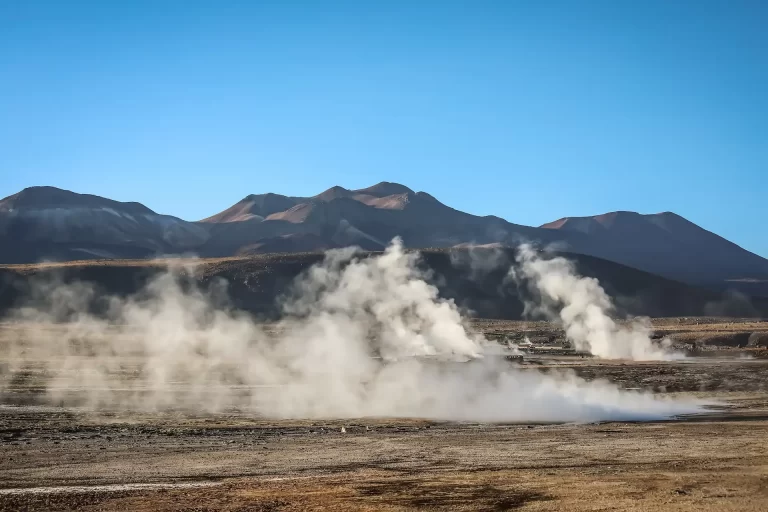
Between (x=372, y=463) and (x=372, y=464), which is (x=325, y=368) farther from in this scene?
(x=372, y=464)

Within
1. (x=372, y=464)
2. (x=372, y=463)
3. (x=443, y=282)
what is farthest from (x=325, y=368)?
(x=443, y=282)

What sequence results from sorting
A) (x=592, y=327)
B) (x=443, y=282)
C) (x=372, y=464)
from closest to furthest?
(x=372, y=464) < (x=592, y=327) < (x=443, y=282)

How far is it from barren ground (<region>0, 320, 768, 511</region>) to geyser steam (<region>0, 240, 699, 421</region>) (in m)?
4.42

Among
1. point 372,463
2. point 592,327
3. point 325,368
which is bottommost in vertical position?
point 372,463

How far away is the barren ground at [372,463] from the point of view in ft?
67.2

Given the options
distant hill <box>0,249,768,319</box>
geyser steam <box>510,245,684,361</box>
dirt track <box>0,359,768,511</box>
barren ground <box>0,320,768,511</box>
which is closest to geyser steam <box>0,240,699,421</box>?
barren ground <box>0,320,768,511</box>

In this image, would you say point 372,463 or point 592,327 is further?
point 592,327

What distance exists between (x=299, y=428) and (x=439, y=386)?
1494 centimetres

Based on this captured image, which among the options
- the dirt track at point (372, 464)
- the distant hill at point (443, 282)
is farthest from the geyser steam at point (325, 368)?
the distant hill at point (443, 282)

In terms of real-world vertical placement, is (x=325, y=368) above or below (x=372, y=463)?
above

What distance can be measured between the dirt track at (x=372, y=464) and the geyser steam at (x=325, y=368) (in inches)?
190

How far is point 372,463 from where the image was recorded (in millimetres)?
26250

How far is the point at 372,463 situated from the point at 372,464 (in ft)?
0.62

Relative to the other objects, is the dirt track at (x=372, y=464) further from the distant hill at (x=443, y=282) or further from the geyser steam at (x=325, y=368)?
the distant hill at (x=443, y=282)
